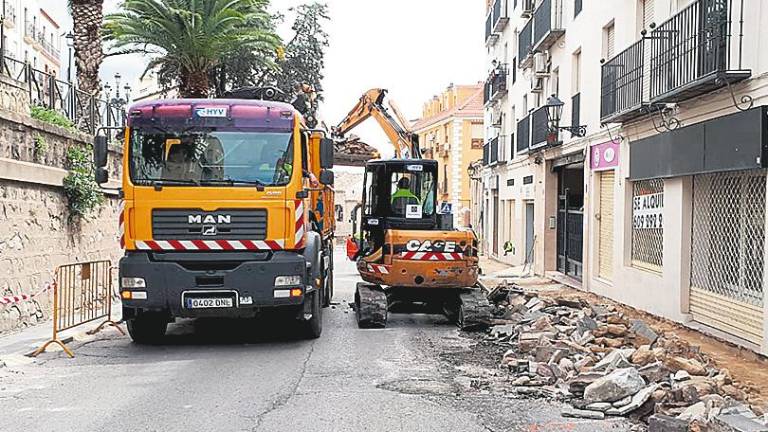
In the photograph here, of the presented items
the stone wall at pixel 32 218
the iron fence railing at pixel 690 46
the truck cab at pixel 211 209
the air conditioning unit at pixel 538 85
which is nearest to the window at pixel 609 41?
the iron fence railing at pixel 690 46

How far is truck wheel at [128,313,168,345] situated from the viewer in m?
12.1

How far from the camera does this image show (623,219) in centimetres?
1689

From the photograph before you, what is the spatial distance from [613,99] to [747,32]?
5689 mm

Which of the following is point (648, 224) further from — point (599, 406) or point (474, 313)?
point (599, 406)

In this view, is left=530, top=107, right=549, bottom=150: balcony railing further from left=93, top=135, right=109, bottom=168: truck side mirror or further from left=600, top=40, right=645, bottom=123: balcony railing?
left=93, top=135, right=109, bottom=168: truck side mirror

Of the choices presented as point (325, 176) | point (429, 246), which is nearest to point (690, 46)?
point (429, 246)

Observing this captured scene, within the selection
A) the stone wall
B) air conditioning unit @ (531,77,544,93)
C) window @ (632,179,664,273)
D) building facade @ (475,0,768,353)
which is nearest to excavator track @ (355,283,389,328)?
building facade @ (475,0,768,353)

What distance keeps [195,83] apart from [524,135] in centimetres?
1008

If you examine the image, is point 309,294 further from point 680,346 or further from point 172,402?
point 680,346

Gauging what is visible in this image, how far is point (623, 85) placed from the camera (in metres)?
15.7

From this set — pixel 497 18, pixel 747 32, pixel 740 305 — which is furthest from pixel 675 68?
pixel 497 18

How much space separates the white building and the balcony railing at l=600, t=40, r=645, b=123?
32325 millimetres

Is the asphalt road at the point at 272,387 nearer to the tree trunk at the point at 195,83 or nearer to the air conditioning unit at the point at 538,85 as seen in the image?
the tree trunk at the point at 195,83

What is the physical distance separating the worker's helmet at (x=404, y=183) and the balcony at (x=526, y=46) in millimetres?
9740
